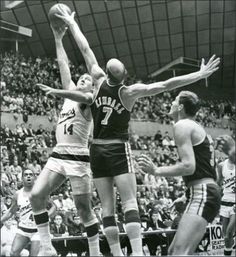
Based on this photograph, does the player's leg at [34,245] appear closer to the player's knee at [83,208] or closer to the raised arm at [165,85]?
the player's knee at [83,208]

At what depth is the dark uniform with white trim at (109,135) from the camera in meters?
6.04

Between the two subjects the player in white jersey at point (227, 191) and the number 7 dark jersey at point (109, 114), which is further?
the player in white jersey at point (227, 191)

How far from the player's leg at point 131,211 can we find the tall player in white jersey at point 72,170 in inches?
25.8

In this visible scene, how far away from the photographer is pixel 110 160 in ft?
19.8

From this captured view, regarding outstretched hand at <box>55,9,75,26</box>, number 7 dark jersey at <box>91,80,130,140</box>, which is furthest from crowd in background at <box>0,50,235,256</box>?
number 7 dark jersey at <box>91,80,130,140</box>

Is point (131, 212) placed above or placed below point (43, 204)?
below

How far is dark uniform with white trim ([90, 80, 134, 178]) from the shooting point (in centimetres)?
604

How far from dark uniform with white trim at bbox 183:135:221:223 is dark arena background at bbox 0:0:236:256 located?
7.89 m

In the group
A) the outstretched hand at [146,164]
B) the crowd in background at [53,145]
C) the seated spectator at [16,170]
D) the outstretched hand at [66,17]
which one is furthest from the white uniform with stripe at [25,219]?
the seated spectator at [16,170]

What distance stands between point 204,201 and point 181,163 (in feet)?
1.42

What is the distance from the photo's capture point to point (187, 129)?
→ 16.7 ft

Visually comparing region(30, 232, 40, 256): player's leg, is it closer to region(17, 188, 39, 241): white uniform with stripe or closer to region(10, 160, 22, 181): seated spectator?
region(17, 188, 39, 241): white uniform with stripe

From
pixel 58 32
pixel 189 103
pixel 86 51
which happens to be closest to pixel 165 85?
pixel 189 103

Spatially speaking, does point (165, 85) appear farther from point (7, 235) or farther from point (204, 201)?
point (7, 235)
